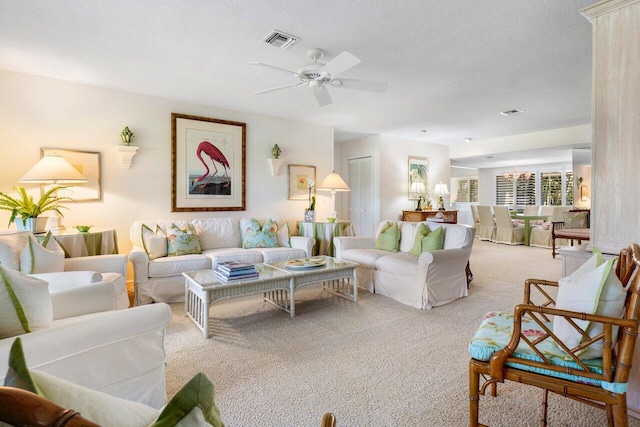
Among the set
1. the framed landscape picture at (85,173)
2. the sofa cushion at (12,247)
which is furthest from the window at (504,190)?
the sofa cushion at (12,247)

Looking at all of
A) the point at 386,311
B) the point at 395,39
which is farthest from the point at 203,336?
the point at 395,39

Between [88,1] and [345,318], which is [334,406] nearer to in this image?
[345,318]

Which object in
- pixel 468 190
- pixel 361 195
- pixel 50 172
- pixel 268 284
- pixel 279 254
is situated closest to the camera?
pixel 268 284

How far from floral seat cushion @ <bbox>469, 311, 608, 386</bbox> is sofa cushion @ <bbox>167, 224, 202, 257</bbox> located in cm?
323

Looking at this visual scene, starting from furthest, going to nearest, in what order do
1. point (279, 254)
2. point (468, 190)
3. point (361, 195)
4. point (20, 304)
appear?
point (468, 190), point (361, 195), point (279, 254), point (20, 304)

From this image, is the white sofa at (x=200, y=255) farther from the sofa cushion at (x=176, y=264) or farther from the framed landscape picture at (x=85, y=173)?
the framed landscape picture at (x=85, y=173)

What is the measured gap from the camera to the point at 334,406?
1.77 m

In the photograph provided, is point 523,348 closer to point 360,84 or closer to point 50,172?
point 360,84

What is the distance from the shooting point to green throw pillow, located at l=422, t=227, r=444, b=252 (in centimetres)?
369

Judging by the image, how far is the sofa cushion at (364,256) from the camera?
12.8 feet

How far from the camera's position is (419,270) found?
3354 mm

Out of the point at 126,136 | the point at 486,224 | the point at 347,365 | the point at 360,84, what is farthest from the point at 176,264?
the point at 486,224

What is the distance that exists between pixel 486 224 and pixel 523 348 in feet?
27.2

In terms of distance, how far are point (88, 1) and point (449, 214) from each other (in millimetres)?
6810
